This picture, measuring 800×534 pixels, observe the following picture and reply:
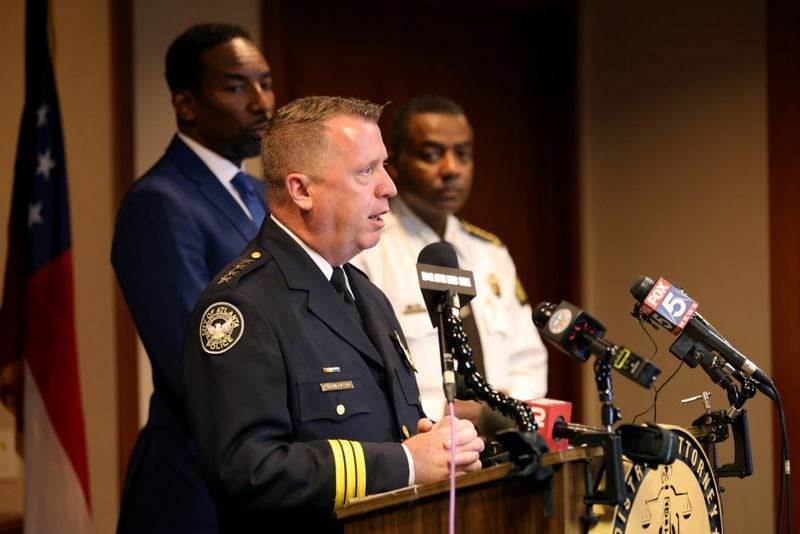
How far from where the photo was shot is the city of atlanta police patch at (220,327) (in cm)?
202

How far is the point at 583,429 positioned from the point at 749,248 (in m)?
2.90

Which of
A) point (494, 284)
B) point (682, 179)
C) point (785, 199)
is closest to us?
point (494, 284)

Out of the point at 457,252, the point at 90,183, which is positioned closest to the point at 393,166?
the point at 457,252

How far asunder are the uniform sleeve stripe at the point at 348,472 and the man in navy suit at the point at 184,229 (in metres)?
0.74

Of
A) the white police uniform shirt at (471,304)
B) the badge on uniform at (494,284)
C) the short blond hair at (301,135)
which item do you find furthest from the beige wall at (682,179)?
the short blond hair at (301,135)

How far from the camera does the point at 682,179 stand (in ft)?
15.8

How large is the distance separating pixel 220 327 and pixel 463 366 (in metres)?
0.42

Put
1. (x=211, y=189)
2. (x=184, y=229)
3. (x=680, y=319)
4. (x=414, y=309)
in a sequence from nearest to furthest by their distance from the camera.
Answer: (x=680, y=319) → (x=184, y=229) → (x=211, y=189) → (x=414, y=309)

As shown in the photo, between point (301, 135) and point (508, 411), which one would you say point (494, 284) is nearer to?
point (301, 135)

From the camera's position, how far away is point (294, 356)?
207 cm

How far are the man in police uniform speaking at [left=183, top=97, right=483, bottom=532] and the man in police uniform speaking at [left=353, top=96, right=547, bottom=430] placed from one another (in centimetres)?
97

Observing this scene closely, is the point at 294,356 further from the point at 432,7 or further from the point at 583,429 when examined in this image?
the point at 432,7

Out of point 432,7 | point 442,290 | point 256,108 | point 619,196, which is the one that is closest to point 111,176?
point 256,108

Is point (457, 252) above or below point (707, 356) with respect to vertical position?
above
